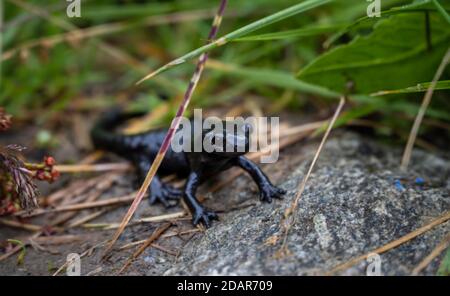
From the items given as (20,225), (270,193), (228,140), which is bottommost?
(20,225)

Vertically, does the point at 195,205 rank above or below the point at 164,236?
above

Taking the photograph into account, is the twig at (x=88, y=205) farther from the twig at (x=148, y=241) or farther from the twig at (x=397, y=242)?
the twig at (x=397, y=242)

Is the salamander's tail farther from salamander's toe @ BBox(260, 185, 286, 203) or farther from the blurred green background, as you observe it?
salamander's toe @ BBox(260, 185, 286, 203)

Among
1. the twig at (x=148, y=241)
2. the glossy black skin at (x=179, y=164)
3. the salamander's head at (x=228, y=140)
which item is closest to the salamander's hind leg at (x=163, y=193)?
the glossy black skin at (x=179, y=164)

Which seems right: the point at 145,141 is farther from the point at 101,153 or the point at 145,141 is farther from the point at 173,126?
the point at 173,126

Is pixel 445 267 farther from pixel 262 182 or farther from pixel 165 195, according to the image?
pixel 165 195

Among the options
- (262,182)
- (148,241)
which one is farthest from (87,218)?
(262,182)

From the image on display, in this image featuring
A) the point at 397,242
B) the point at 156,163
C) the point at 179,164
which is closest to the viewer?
the point at 397,242
